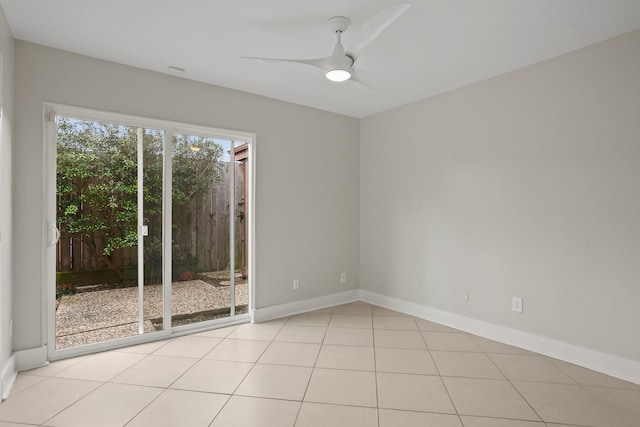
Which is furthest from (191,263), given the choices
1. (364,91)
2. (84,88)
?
(364,91)

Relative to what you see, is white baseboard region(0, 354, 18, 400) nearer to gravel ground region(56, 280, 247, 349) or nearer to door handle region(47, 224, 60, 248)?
gravel ground region(56, 280, 247, 349)

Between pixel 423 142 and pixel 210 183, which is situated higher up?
pixel 423 142

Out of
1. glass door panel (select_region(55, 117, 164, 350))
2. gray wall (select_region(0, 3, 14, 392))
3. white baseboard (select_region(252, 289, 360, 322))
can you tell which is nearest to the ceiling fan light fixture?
glass door panel (select_region(55, 117, 164, 350))

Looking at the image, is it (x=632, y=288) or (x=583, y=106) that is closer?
(x=632, y=288)

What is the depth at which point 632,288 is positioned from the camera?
8.10 feet

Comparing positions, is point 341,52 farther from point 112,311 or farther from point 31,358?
point 31,358

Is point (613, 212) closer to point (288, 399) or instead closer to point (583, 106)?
point (583, 106)

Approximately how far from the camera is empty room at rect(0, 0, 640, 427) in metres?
2.21

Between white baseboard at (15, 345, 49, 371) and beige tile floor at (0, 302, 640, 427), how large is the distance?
7 centimetres

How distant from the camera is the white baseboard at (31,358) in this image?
2.54 m

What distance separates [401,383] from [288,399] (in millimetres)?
811

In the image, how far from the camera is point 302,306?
4129mm

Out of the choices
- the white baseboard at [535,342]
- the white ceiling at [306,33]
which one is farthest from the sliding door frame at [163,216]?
the white baseboard at [535,342]

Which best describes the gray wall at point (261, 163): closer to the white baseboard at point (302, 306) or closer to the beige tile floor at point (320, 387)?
the white baseboard at point (302, 306)
